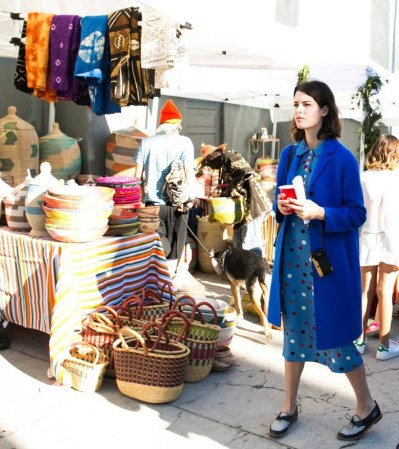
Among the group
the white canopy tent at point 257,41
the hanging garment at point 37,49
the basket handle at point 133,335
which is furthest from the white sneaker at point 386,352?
the hanging garment at point 37,49

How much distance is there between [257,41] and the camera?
5.24m

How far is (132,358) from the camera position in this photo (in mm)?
3256

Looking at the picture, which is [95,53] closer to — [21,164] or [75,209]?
[75,209]

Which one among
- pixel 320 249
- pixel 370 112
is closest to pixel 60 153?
pixel 370 112

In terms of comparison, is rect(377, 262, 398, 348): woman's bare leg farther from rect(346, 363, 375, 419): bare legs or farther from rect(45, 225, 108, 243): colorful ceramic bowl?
rect(45, 225, 108, 243): colorful ceramic bowl

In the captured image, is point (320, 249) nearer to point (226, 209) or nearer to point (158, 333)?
point (158, 333)

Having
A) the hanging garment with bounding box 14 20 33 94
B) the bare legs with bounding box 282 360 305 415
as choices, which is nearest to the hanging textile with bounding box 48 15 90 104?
the hanging garment with bounding box 14 20 33 94

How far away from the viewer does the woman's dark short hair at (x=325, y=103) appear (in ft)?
8.67

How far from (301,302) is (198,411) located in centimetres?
98

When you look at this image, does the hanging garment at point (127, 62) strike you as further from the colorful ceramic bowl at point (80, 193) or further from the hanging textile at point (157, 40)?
the colorful ceramic bowl at point (80, 193)

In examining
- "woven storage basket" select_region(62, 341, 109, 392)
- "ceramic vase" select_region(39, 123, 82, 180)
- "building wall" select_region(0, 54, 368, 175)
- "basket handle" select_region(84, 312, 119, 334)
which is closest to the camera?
"woven storage basket" select_region(62, 341, 109, 392)

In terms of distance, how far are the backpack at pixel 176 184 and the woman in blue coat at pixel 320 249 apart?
2.36m

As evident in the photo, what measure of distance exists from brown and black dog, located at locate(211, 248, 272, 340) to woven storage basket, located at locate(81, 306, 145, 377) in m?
1.21

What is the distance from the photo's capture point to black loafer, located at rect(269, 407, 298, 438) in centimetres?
290
